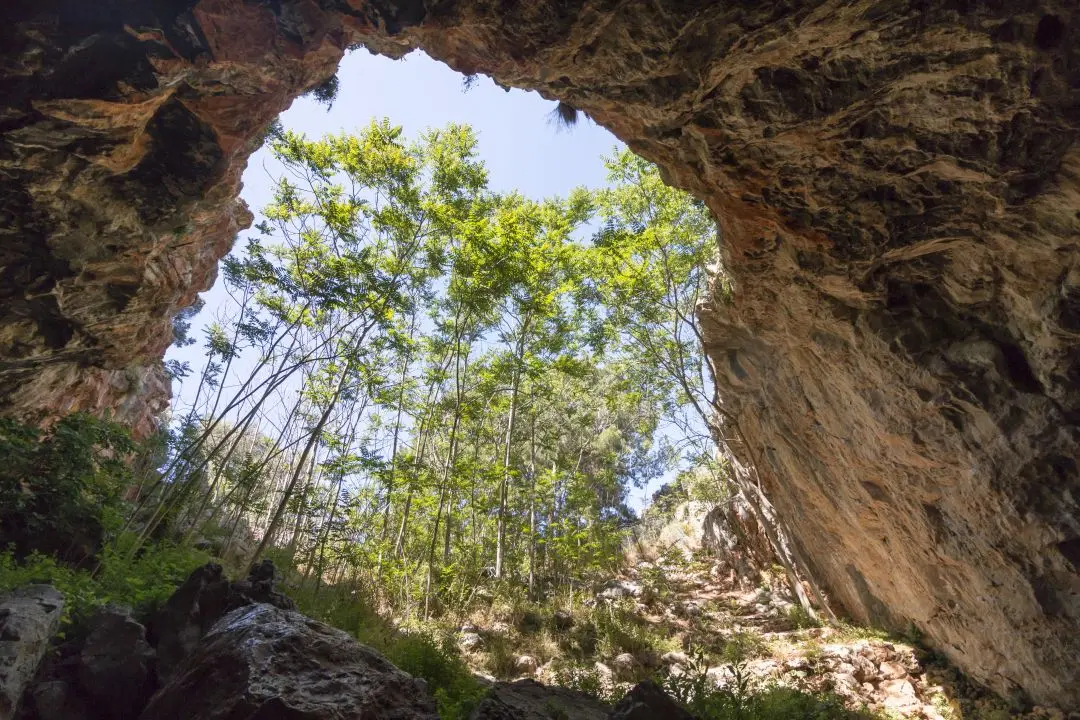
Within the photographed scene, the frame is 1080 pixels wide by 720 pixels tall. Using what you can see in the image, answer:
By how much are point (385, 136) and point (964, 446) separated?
35.5 ft

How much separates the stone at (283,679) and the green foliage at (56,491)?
14.4 ft

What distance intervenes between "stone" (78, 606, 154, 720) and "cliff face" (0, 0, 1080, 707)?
463cm

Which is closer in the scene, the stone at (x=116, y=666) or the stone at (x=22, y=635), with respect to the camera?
the stone at (x=22, y=635)

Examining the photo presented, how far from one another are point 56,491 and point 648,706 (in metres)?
7.49

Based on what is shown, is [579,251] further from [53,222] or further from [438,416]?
[53,222]

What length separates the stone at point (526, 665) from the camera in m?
8.09

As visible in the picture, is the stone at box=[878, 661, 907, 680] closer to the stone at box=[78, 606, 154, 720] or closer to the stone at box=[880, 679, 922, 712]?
the stone at box=[880, 679, 922, 712]

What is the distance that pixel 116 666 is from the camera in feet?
13.2

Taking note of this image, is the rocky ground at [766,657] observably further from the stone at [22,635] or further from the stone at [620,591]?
the stone at [22,635]

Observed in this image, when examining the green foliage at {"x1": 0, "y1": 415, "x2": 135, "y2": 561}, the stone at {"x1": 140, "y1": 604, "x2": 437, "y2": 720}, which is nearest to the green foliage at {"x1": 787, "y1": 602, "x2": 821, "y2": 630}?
the stone at {"x1": 140, "y1": 604, "x2": 437, "y2": 720}

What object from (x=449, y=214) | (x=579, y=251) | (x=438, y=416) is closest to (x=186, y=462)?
(x=438, y=416)

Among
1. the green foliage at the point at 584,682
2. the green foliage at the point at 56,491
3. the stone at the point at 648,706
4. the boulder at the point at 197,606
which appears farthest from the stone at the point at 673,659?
the green foliage at the point at 56,491

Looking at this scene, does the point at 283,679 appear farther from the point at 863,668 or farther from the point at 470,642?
the point at 863,668

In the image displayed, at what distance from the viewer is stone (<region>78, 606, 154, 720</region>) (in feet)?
12.9
